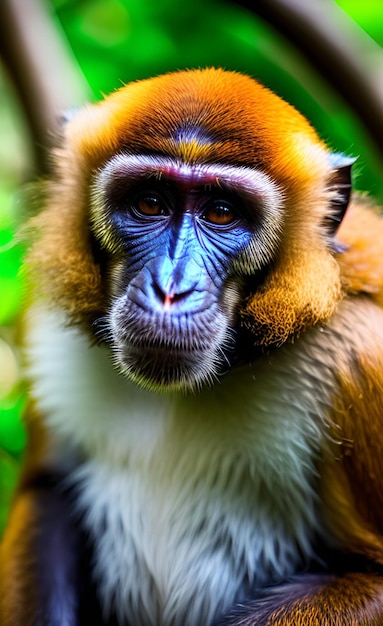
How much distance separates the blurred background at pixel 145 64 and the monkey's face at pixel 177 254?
1.89ft

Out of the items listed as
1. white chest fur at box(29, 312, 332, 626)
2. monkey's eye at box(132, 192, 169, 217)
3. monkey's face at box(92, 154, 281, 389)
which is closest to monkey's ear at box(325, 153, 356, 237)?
monkey's face at box(92, 154, 281, 389)

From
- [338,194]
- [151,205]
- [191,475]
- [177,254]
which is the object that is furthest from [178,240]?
[191,475]

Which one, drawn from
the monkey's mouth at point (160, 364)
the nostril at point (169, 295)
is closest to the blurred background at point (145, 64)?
the monkey's mouth at point (160, 364)

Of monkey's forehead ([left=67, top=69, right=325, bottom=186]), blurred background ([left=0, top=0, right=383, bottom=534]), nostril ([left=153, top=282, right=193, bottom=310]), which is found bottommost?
nostril ([left=153, top=282, right=193, bottom=310])

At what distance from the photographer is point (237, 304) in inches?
113

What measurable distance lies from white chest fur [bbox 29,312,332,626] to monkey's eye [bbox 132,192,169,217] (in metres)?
0.63

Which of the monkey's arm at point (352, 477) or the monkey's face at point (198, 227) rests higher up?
the monkey's face at point (198, 227)

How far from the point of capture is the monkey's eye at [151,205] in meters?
2.90

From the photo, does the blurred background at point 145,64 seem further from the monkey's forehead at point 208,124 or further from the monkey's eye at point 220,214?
the monkey's eye at point 220,214

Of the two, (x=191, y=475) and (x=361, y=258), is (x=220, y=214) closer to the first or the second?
(x=361, y=258)

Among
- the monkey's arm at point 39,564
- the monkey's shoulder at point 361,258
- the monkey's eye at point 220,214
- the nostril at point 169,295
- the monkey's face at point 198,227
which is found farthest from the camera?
the monkey's arm at point 39,564

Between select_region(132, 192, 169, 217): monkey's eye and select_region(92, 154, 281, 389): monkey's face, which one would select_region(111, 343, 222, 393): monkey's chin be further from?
select_region(132, 192, 169, 217): monkey's eye

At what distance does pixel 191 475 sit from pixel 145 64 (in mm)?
2764

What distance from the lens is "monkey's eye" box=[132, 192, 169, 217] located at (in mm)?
2902
